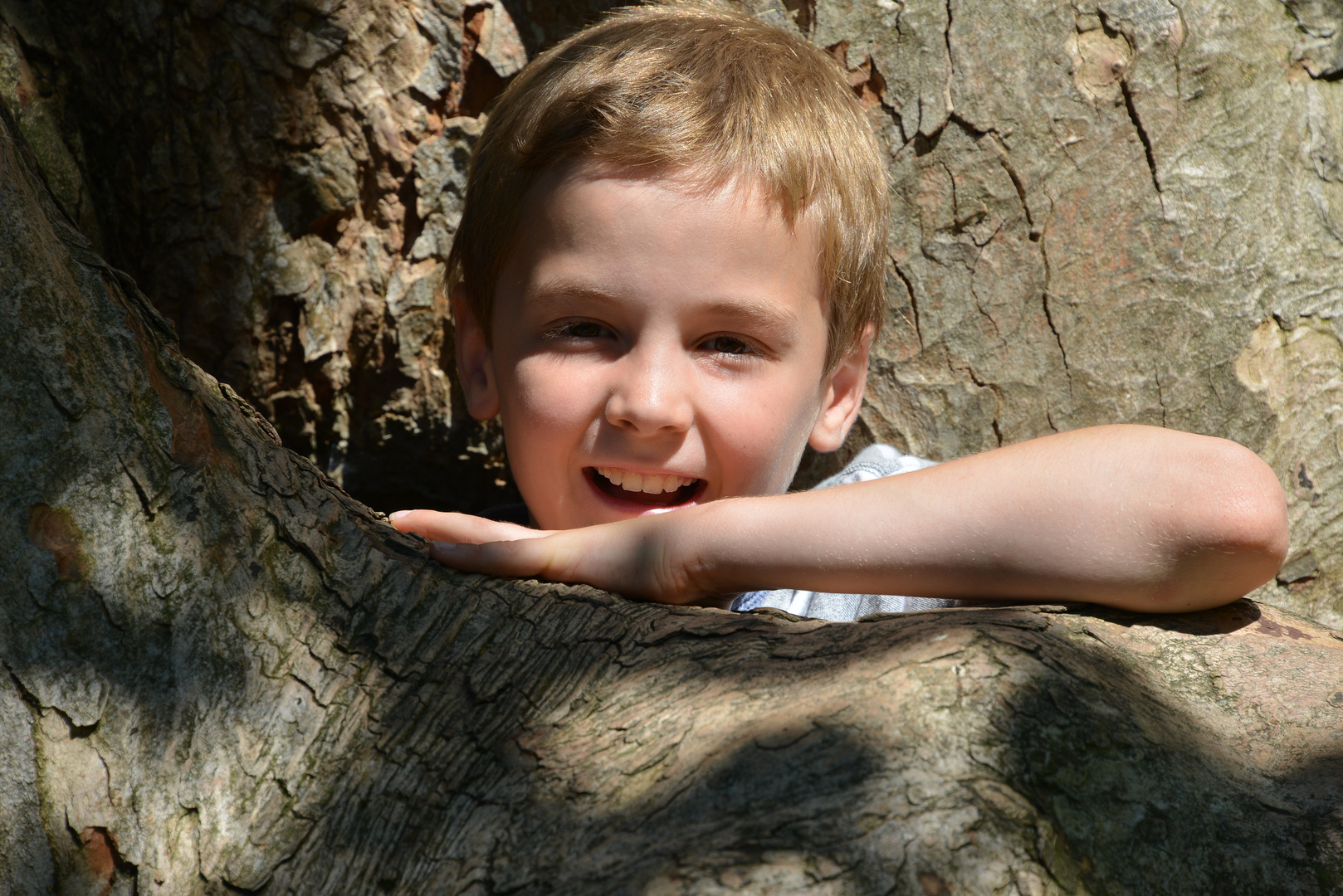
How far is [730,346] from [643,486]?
0.38 m

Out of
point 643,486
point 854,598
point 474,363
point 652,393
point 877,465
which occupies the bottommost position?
point 854,598

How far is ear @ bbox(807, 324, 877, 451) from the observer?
2.47m

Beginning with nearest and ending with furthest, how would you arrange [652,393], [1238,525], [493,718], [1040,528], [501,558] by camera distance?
1. [493,718]
2. [1238,525]
3. [1040,528]
4. [501,558]
5. [652,393]

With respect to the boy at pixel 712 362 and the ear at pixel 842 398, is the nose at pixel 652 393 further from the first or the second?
the ear at pixel 842 398

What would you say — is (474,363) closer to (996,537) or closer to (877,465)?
(877,465)

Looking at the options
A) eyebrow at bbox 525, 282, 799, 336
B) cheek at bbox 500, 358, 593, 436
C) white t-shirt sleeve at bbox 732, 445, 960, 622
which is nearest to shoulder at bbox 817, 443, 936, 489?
white t-shirt sleeve at bbox 732, 445, 960, 622

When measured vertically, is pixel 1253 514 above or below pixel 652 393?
above

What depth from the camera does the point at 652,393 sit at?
1990 mm

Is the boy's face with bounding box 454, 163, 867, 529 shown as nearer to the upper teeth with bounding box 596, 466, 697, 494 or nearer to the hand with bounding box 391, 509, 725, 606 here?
the upper teeth with bounding box 596, 466, 697, 494

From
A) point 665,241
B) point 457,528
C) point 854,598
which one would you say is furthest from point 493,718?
point 854,598

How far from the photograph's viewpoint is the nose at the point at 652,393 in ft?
6.50

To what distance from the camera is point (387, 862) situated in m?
1.11

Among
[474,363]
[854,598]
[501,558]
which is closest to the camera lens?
[501,558]

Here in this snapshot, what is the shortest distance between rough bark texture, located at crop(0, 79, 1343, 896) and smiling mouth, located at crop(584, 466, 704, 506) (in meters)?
0.76
